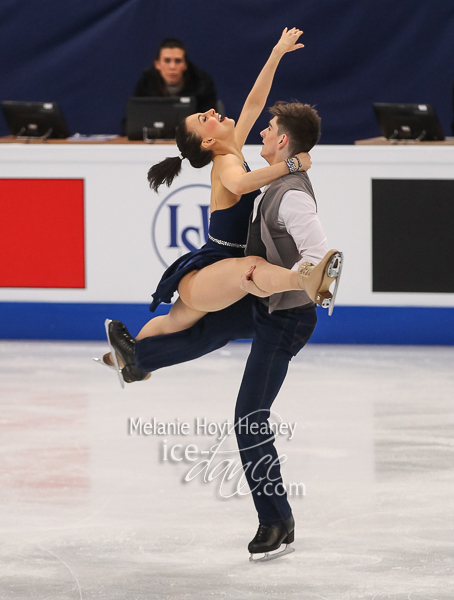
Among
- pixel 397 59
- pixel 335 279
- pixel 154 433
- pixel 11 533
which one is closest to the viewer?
pixel 335 279

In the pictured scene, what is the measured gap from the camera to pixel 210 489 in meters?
3.92

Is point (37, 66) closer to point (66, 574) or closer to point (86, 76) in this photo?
point (86, 76)

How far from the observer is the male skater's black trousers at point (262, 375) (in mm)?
3047

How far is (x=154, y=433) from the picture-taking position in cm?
467

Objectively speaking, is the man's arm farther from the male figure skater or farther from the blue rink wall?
the male figure skater

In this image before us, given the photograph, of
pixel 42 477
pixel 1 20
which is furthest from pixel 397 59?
pixel 42 477

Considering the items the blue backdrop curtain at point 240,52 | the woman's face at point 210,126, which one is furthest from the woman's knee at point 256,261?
the blue backdrop curtain at point 240,52

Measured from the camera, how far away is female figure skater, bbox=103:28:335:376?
3008mm

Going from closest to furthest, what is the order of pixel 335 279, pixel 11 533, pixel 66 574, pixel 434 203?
pixel 335 279 < pixel 66 574 < pixel 11 533 < pixel 434 203

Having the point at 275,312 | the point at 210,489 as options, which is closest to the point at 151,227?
the point at 210,489

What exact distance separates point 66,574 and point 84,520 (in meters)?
0.48

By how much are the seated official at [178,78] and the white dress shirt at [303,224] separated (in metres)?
4.30

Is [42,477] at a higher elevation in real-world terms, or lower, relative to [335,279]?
lower

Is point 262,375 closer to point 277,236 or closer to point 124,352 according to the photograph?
point 277,236
